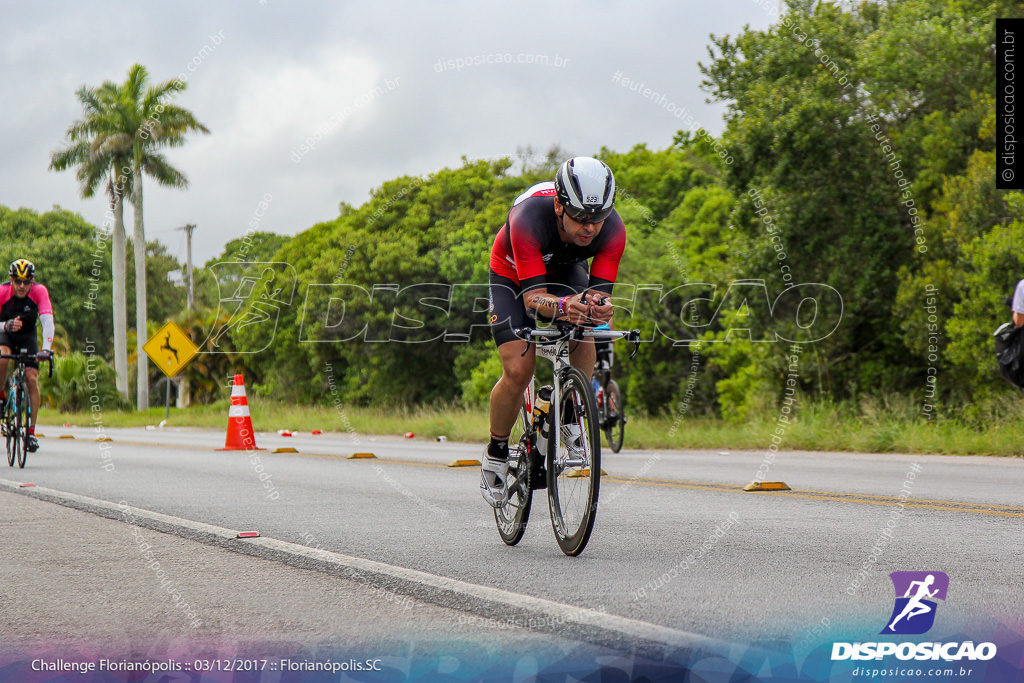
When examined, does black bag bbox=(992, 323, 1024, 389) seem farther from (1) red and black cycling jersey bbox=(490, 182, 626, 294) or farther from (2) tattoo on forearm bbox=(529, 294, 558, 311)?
(2) tattoo on forearm bbox=(529, 294, 558, 311)

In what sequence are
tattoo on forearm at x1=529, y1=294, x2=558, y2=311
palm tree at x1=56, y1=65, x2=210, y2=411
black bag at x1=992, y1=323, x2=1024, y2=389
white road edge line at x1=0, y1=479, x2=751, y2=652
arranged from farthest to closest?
palm tree at x1=56, y1=65, x2=210, y2=411 → black bag at x1=992, y1=323, x2=1024, y2=389 → tattoo on forearm at x1=529, y1=294, x2=558, y2=311 → white road edge line at x1=0, y1=479, x2=751, y2=652

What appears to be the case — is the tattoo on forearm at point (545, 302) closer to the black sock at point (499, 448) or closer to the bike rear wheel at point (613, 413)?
the black sock at point (499, 448)

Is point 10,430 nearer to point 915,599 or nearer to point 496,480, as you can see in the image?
point 496,480

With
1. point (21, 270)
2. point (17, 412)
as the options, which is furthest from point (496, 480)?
point (17, 412)

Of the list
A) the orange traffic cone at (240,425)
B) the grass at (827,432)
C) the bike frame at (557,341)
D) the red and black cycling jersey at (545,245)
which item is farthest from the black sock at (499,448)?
the orange traffic cone at (240,425)

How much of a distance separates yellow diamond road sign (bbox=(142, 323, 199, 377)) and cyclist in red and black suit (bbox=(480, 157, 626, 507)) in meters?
25.6

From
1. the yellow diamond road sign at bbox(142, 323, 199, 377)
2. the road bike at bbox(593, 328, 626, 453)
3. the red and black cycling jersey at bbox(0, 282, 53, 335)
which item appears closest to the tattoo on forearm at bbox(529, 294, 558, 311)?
the red and black cycling jersey at bbox(0, 282, 53, 335)

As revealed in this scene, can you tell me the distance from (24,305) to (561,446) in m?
9.02

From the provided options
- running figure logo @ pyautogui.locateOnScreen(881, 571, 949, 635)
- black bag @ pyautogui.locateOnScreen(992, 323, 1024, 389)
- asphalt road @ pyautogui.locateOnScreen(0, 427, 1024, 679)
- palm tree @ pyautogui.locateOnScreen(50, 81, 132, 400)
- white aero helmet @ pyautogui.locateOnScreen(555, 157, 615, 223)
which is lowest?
asphalt road @ pyautogui.locateOnScreen(0, 427, 1024, 679)

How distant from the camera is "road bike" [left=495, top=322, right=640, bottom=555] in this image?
16.9 feet

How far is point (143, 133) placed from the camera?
40625 millimetres

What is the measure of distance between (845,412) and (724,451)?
549cm

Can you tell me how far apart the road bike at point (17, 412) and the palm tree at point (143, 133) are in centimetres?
2782

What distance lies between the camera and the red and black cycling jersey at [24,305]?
39.4 feet
